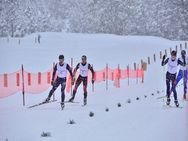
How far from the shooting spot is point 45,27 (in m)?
97.5

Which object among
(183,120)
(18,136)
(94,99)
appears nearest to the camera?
→ (18,136)

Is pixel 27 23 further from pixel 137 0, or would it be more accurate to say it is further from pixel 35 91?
pixel 35 91

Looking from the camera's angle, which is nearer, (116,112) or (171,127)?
(171,127)

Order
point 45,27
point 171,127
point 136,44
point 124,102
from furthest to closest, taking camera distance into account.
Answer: point 45,27, point 136,44, point 124,102, point 171,127

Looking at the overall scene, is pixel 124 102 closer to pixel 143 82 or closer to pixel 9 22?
pixel 143 82

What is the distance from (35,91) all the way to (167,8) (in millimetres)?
59763

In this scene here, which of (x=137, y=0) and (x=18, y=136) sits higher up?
(x=137, y=0)

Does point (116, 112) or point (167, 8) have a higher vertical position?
point (167, 8)

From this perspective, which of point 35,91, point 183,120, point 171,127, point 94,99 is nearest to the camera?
point 171,127

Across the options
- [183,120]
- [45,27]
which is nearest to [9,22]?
[45,27]

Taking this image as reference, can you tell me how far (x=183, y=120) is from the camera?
14.4m

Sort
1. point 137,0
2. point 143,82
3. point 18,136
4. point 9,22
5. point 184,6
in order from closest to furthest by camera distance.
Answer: point 18,136 < point 143,82 < point 184,6 < point 9,22 < point 137,0

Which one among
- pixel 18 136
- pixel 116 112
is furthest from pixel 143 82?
pixel 18 136

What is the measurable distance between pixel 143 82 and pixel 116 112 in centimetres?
1188
